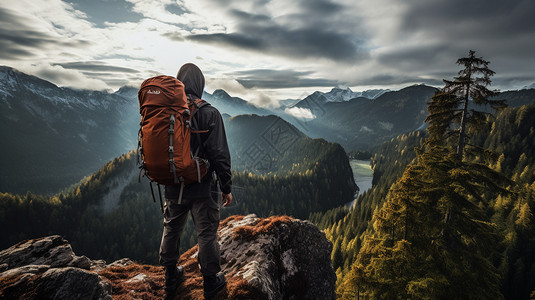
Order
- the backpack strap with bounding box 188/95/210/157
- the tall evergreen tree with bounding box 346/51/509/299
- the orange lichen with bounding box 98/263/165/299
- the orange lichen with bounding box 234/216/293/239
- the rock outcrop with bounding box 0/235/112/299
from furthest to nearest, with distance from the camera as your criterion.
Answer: the tall evergreen tree with bounding box 346/51/509/299 < the orange lichen with bounding box 234/216/293/239 < the orange lichen with bounding box 98/263/165/299 < the backpack strap with bounding box 188/95/210/157 < the rock outcrop with bounding box 0/235/112/299

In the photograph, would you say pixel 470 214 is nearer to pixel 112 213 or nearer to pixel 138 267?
pixel 138 267

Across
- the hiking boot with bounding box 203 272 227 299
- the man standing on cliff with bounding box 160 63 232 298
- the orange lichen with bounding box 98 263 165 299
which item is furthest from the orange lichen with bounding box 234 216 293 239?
the hiking boot with bounding box 203 272 227 299

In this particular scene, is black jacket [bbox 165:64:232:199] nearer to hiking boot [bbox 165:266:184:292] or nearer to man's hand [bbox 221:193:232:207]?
man's hand [bbox 221:193:232:207]

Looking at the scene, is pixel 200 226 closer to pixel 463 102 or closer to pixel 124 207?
pixel 463 102

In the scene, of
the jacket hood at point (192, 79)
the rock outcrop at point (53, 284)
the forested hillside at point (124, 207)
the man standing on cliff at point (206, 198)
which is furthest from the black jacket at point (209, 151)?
the forested hillside at point (124, 207)

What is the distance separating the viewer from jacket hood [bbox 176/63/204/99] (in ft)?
18.3

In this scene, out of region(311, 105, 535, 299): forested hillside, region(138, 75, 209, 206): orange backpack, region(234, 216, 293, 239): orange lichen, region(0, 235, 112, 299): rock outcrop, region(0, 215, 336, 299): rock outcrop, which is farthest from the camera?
region(311, 105, 535, 299): forested hillside

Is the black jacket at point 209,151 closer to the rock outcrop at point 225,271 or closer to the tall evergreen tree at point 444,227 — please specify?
the rock outcrop at point 225,271

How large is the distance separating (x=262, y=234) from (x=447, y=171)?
11188mm

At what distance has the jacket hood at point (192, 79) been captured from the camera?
18.3 feet

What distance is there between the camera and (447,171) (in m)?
12.9

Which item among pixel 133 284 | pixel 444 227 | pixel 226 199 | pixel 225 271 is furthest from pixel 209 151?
pixel 444 227

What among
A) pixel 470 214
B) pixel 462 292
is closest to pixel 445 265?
pixel 462 292

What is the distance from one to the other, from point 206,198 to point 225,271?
124 inches
